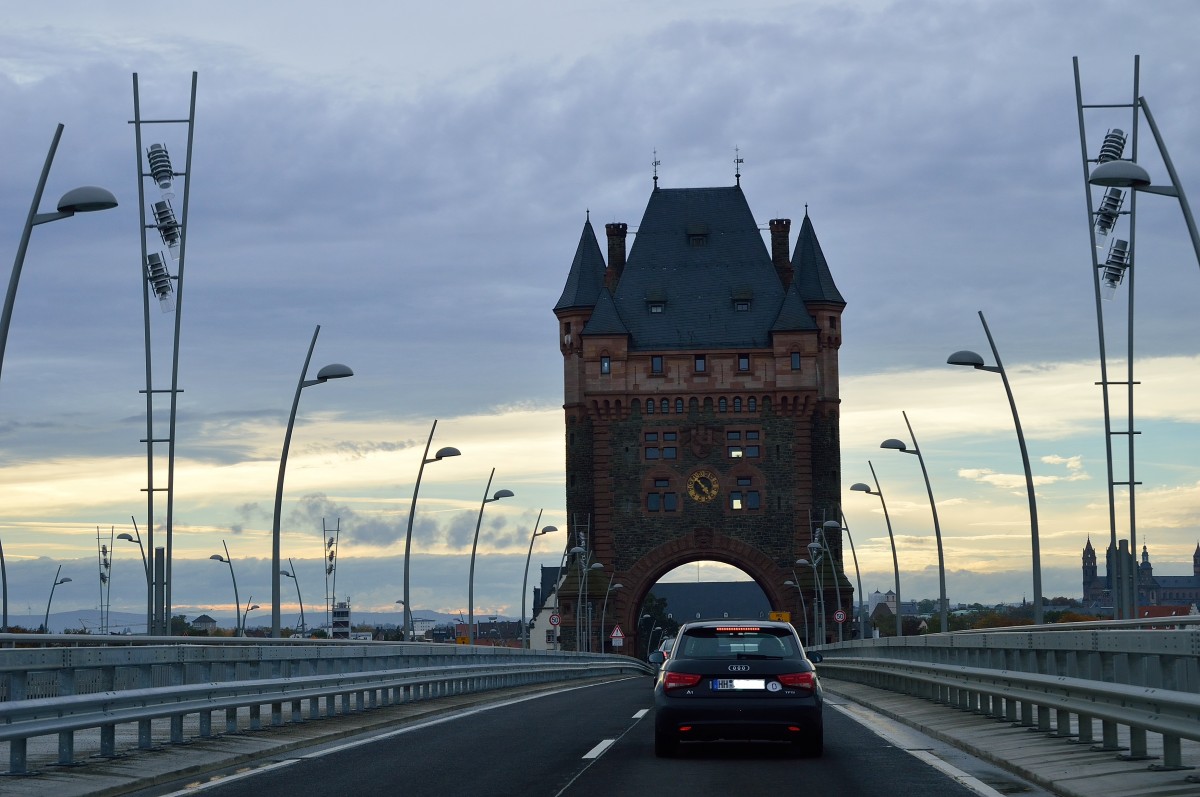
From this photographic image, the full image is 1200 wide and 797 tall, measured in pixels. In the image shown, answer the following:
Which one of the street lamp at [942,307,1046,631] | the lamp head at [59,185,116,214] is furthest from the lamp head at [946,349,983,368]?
the lamp head at [59,185,116,214]

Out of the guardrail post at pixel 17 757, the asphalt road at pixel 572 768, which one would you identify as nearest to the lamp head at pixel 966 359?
the asphalt road at pixel 572 768

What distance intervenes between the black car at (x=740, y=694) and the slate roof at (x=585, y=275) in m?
91.3

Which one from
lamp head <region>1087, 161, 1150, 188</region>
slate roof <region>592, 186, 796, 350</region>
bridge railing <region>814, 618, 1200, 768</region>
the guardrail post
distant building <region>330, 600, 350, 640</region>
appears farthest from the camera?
slate roof <region>592, 186, 796, 350</region>

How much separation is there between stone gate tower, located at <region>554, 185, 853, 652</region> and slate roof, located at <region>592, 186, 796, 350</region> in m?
0.11

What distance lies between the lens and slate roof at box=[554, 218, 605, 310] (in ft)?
353

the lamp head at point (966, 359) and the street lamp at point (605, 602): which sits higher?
the lamp head at point (966, 359)

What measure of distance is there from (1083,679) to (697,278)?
3634 inches

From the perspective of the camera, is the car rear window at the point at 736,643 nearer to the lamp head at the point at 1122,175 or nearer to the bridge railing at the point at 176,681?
the bridge railing at the point at 176,681

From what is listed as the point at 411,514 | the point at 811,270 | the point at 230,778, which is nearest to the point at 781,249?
the point at 811,270

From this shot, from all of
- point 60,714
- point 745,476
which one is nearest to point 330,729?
point 60,714

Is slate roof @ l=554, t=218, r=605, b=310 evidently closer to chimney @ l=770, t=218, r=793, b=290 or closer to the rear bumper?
chimney @ l=770, t=218, r=793, b=290

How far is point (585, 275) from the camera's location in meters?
109

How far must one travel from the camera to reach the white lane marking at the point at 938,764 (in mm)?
12961

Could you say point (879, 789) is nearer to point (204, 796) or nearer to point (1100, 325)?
point (204, 796)
